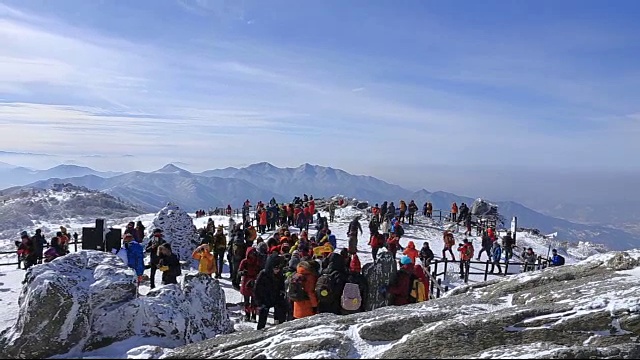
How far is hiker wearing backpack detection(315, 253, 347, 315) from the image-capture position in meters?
10.3

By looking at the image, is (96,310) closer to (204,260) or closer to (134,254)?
(204,260)

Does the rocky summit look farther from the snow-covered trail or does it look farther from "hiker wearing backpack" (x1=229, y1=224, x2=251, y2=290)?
"hiker wearing backpack" (x1=229, y1=224, x2=251, y2=290)

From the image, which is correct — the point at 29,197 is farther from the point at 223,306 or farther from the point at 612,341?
the point at 612,341

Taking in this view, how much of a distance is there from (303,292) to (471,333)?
420 cm

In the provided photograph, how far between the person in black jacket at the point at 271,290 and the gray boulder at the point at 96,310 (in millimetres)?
858

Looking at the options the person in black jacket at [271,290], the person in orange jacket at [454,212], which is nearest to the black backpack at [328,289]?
the person in black jacket at [271,290]

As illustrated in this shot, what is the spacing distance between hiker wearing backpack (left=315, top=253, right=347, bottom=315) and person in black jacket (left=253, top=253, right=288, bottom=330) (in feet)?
3.87

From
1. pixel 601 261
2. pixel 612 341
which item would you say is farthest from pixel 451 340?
pixel 601 261

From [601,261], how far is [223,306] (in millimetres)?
8016

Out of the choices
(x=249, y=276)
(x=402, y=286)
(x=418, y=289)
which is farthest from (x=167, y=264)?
(x=418, y=289)

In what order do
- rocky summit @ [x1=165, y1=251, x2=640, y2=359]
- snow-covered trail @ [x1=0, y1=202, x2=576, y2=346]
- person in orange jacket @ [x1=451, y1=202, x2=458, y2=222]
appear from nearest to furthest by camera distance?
rocky summit @ [x1=165, y1=251, x2=640, y2=359]
snow-covered trail @ [x1=0, y1=202, x2=576, y2=346]
person in orange jacket @ [x1=451, y1=202, x2=458, y2=222]

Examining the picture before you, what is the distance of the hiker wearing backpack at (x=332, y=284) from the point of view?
1027 centimetres

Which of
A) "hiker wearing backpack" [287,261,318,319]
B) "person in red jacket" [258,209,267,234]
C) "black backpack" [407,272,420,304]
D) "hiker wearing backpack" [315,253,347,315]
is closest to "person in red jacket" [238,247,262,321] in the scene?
"hiker wearing backpack" [287,261,318,319]

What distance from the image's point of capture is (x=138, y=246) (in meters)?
15.3
